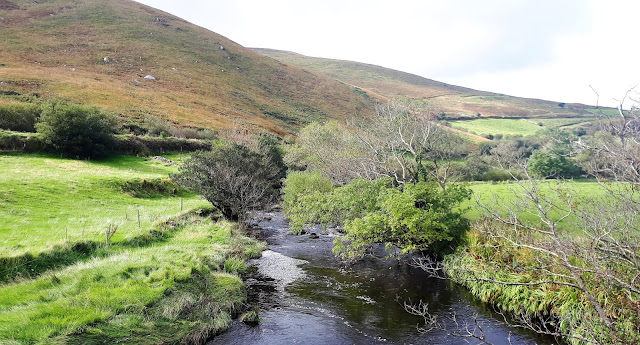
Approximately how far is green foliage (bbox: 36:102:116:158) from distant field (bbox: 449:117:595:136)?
87.9 metres

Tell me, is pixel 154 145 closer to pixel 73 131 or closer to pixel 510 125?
pixel 73 131

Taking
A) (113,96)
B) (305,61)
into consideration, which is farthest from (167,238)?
(305,61)

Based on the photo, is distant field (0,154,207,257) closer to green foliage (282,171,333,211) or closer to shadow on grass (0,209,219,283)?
shadow on grass (0,209,219,283)

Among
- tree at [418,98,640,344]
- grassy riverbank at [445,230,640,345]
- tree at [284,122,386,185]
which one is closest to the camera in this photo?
tree at [418,98,640,344]

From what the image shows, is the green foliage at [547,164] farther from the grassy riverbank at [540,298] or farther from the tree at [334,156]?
the grassy riverbank at [540,298]

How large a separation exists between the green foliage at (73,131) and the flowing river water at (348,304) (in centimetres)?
2808

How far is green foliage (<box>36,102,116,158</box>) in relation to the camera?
36.2 metres

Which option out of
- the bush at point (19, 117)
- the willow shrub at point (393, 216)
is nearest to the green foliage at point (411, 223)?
the willow shrub at point (393, 216)

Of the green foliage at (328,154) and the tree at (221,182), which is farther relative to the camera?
the green foliage at (328,154)

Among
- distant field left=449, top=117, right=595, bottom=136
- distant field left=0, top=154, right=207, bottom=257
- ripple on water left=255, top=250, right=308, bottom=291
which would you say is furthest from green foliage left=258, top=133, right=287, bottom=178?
distant field left=449, top=117, right=595, bottom=136

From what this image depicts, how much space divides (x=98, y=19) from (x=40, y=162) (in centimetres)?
8842

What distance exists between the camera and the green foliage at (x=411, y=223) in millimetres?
17609

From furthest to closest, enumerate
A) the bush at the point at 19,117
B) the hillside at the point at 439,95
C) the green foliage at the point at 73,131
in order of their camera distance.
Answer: the hillside at the point at 439,95, the bush at the point at 19,117, the green foliage at the point at 73,131

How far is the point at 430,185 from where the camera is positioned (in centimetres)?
2011
